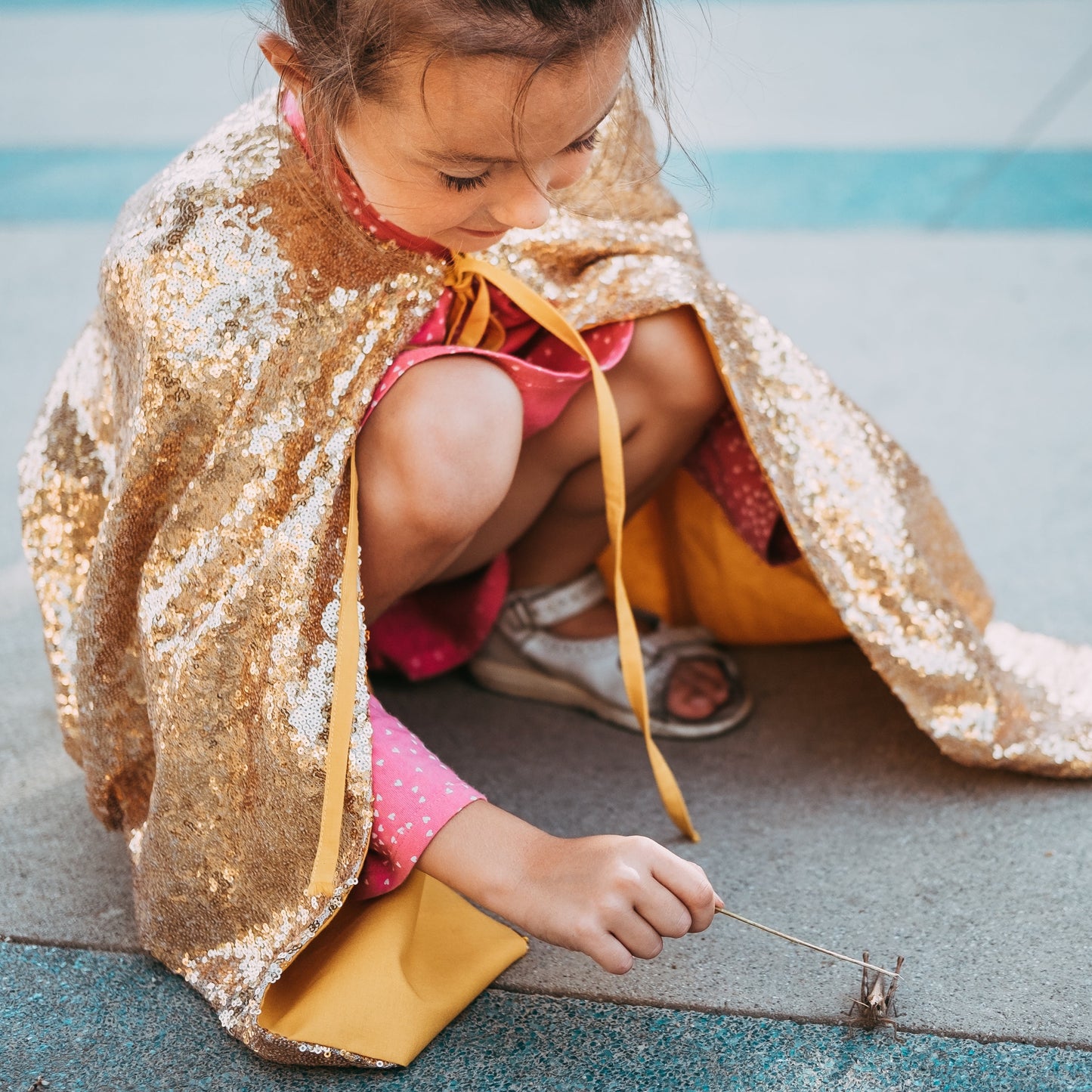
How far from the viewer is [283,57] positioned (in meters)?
0.83

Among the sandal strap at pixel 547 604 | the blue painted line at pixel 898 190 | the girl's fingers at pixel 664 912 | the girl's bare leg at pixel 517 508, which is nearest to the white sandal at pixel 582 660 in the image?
the sandal strap at pixel 547 604

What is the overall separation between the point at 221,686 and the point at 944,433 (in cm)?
101

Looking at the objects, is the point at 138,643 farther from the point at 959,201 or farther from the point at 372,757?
the point at 959,201

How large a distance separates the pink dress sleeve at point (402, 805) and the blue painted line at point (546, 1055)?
0.11 meters

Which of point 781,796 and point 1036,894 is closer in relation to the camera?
point 1036,894

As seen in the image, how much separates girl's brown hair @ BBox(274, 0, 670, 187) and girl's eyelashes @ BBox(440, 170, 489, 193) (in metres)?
0.05

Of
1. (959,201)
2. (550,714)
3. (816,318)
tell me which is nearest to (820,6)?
(959,201)

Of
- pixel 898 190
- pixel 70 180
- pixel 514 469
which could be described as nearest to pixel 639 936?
pixel 514 469

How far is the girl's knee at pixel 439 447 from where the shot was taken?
2.87 feet

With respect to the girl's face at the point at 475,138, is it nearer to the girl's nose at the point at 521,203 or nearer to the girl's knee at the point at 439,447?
the girl's nose at the point at 521,203

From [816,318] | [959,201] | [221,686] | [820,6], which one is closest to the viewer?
[221,686]

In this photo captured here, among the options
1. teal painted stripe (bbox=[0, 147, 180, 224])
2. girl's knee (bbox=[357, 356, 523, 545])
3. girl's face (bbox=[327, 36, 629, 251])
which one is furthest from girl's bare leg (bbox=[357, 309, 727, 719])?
teal painted stripe (bbox=[0, 147, 180, 224])

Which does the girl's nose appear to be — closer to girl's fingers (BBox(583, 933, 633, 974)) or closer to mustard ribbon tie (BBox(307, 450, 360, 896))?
mustard ribbon tie (BBox(307, 450, 360, 896))

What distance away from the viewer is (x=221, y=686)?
33.5 inches
